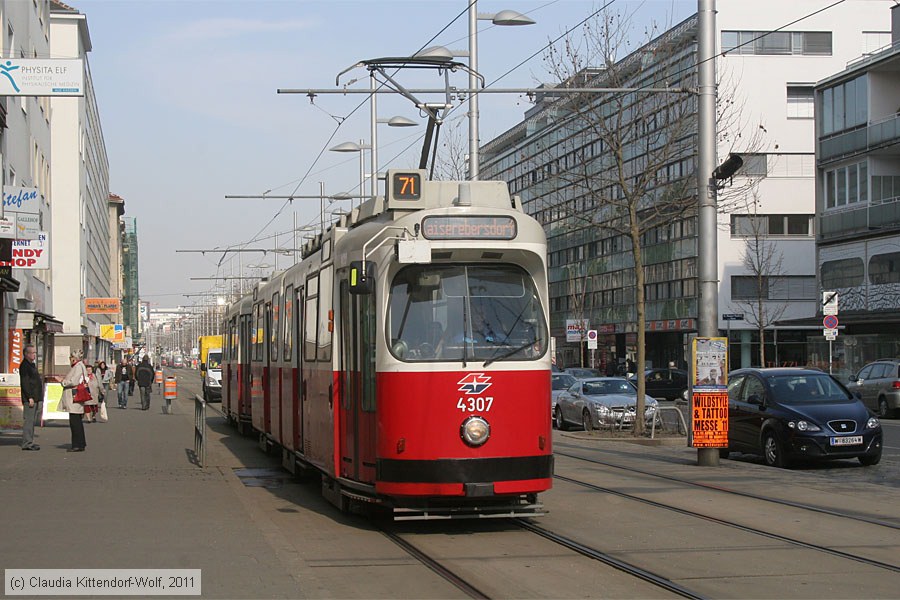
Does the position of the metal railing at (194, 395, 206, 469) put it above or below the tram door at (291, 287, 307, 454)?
below

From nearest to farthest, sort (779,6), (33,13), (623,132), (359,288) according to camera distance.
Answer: (359,288) → (623,132) → (33,13) → (779,6)

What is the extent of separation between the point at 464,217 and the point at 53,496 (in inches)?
254

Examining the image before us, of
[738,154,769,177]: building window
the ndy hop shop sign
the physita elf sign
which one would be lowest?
the ndy hop shop sign

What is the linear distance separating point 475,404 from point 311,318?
379cm

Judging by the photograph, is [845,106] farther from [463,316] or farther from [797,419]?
[463,316]

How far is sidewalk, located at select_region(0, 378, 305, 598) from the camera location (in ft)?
29.8

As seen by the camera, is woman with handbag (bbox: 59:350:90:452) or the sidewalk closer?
the sidewalk

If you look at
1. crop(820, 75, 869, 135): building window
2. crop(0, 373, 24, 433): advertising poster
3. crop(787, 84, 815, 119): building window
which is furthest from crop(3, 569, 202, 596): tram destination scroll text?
crop(787, 84, 815, 119): building window

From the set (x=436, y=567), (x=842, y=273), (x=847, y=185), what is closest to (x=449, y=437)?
(x=436, y=567)

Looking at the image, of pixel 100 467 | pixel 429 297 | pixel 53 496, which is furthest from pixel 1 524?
pixel 100 467

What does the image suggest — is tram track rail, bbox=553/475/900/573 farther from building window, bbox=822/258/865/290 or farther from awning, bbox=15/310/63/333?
building window, bbox=822/258/865/290

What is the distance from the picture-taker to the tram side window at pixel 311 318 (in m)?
13.5

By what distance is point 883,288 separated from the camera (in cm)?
4875

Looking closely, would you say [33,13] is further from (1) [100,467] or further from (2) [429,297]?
(2) [429,297]
